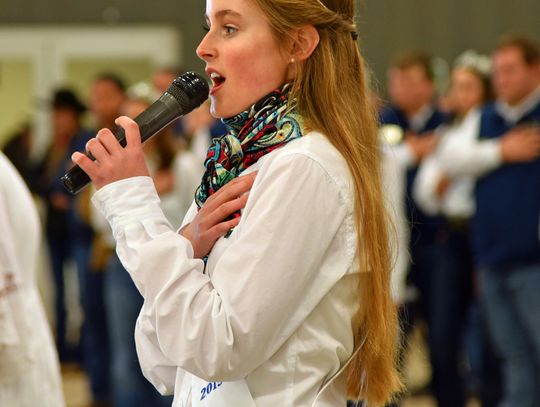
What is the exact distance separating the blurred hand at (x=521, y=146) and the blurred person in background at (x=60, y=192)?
2.95 metres

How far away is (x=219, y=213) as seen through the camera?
2.00 meters

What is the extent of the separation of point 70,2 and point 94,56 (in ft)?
1.78

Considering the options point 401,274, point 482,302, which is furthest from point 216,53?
point 482,302

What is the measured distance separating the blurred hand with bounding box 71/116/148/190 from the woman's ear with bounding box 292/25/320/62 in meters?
0.33

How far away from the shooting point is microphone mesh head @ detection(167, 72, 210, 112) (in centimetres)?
204

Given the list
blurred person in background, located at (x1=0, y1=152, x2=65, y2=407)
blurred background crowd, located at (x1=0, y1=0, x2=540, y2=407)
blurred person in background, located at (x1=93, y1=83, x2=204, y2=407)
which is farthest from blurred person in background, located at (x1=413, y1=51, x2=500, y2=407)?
blurred person in background, located at (x1=0, y1=152, x2=65, y2=407)

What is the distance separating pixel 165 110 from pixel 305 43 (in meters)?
0.27

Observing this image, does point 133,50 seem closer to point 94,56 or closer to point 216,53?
point 94,56

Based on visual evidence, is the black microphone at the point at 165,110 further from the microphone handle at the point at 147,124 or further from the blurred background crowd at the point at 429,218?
the blurred background crowd at the point at 429,218

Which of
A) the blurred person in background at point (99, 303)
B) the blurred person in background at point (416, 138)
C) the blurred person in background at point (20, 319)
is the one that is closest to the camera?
the blurred person in background at point (20, 319)

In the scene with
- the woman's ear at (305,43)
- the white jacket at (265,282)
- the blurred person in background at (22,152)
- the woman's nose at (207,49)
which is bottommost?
the blurred person in background at (22,152)

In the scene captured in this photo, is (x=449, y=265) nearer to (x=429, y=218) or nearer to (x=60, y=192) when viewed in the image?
(x=429, y=218)

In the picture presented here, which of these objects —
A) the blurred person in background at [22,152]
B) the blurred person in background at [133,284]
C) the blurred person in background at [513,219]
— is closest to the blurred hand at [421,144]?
the blurred person in background at [513,219]

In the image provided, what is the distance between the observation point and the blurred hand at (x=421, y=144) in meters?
6.00
